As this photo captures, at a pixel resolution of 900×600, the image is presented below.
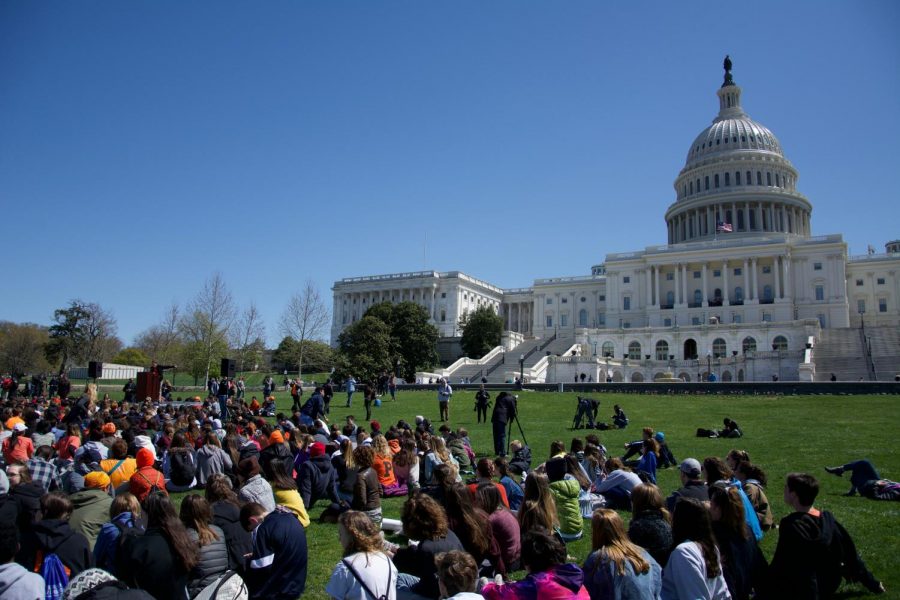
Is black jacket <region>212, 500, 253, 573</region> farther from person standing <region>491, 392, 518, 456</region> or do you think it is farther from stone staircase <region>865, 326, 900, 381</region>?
stone staircase <region>865, 326, 900, 381</region>

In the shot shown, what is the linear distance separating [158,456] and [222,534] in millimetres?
10928

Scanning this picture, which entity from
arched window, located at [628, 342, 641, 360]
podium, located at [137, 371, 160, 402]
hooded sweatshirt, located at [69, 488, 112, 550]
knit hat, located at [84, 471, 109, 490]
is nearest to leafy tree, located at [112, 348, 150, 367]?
podium, located at [137, 371, 160, 402]

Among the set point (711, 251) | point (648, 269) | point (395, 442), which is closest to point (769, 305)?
point (711, 251)

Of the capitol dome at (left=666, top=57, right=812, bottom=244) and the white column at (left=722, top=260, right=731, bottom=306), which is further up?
the capitol dome at (left=666, top=57, right=812, bottom=244)

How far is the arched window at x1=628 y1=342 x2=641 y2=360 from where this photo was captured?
77.5 meters

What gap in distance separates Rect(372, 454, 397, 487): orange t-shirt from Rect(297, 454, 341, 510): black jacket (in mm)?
1100

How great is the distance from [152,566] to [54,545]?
145 cm

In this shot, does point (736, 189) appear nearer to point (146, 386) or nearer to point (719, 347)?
point (719, 347)

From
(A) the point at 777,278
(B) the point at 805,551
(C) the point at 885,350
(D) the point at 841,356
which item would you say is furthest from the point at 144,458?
(A) the point at 777,278

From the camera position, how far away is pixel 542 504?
26.3ft

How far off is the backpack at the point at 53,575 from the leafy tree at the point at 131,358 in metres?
90.2

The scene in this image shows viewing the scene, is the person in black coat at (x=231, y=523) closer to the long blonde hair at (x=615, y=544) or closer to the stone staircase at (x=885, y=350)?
the long blonde hair at (x=615, y=544)

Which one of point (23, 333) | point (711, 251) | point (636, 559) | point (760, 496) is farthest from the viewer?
point (711, 251)

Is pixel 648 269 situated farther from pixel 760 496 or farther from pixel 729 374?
pixel 760 496
